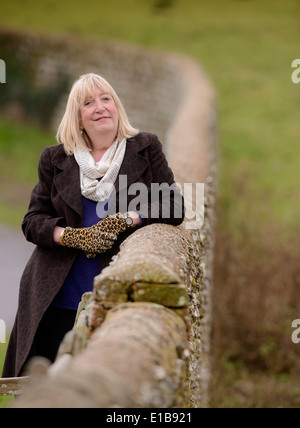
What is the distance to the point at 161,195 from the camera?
396 centimetres

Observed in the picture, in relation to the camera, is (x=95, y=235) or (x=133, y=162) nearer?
(x=95, y=235)

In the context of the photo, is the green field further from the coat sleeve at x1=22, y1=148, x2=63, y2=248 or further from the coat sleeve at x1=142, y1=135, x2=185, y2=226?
the coat sleeve at x1=22, y1=148, x2=63, y2=248

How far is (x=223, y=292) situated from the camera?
36.6 feet

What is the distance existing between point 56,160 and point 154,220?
26.3 inches

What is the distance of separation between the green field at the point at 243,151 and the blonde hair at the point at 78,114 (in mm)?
5915

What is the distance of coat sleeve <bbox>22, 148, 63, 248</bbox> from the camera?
3816 millimetres

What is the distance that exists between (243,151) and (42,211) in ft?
48.2

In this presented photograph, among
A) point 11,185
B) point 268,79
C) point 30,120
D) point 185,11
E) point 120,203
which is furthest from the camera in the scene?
point 185,11

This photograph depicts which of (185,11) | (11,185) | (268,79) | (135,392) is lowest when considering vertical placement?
(135,392)

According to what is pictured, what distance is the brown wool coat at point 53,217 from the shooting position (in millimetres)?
3801

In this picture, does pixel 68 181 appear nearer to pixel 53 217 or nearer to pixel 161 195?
pixel 53 217

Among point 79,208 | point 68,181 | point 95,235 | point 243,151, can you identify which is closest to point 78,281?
point 95,235

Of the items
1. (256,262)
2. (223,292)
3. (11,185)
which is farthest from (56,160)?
(11,185)

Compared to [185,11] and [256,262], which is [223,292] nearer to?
[256,262]
